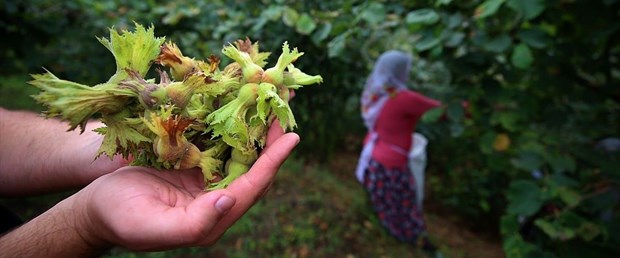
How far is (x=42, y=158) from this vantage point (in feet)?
4.18

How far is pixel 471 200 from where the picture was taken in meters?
4.23

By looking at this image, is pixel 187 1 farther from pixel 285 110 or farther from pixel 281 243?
pixel 285 110

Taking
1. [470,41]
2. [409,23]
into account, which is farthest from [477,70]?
[409,23]

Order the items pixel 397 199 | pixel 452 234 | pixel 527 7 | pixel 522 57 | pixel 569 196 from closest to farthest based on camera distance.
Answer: pixel 527 7
pixel 522 57
pixel 569 196
pixel 397 199
pixel 452 234

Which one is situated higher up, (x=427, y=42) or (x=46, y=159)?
(x=46, y=159)

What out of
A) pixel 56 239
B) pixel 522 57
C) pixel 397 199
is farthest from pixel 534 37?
pixel 397 199

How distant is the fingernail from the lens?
78cm

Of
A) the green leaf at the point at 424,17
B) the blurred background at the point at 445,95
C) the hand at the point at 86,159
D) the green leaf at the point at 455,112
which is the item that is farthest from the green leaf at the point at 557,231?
the hand at the point at 86,159

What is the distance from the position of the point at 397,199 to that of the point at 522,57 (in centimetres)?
218

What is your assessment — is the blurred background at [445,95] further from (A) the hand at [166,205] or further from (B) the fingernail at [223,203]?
(B) the fingernail at [223,203]

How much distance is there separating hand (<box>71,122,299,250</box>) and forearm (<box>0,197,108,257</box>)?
0.01 meters

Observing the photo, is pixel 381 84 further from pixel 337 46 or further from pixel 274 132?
pixel 274 132

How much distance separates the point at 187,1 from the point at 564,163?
253 centimetres

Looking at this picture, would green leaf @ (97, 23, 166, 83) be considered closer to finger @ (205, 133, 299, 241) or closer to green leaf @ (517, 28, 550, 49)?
finger @ (205, 133, 299, 241)
